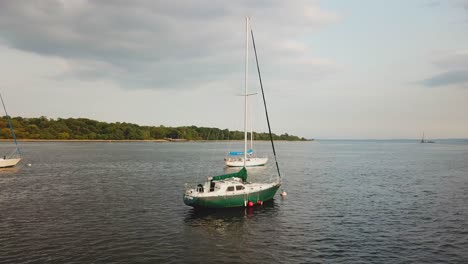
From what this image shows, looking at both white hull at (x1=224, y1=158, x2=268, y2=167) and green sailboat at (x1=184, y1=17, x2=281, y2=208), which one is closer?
green sailboat at (x1=184, y1=17, x2=281, y2=208)

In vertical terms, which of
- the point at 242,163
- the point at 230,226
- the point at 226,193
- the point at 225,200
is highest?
the point at 226,193

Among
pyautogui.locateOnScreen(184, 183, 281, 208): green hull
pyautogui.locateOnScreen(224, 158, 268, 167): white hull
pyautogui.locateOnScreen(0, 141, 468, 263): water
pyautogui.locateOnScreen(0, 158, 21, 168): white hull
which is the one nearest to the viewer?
pyautogui.locateOnScreen(0, 141, 468, 263): water

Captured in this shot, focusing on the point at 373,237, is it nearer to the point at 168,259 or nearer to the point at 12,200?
the point at 168,259

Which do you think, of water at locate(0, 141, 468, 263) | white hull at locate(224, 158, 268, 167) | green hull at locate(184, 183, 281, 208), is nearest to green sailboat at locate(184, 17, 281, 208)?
green hull at locate(184, 183, 281, 208)

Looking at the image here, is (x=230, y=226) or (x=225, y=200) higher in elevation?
(x=225, y=200)

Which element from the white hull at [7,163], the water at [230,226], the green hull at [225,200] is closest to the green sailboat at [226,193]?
the green hull at [225,200]

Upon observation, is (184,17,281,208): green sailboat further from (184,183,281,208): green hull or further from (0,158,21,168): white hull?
(0,158,21,168): white hull

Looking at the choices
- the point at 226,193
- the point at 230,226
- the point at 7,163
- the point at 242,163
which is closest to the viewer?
the point at 230,226

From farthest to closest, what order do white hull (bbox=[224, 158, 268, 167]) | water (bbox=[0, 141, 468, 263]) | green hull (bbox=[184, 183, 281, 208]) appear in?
white hull (bbox=[224, 158, 268, 167]), green hull (bbox=[184, 183, 281, 208]), water (bbox=[0, 141, 468, 263])

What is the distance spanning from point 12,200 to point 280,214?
3453 cm

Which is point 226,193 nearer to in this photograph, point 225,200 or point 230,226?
point 225,200

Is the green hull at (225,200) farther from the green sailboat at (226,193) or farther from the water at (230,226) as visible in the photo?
the water at (230,226)

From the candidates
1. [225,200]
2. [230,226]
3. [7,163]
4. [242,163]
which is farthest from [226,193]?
[7,163]

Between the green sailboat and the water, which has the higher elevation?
the green sailboat
